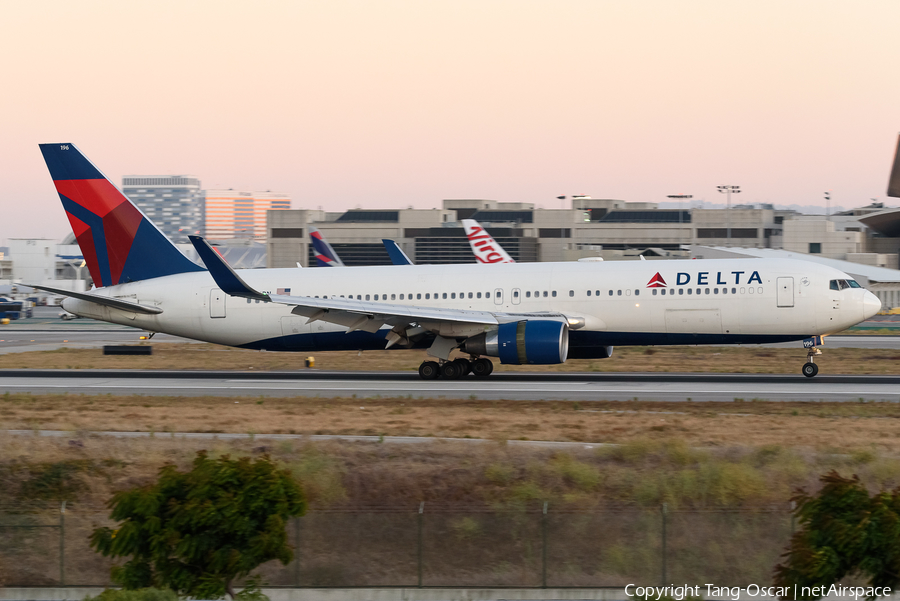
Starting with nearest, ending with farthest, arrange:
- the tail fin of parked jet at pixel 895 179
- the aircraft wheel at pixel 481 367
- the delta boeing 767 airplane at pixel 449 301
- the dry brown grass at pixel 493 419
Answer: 1. the dry brown grass at pixel 493 419
2. the delta boeing 767 airplane at pixel 449 301
3. the aircraft wheel at pixel 481 367
4. the tail fin of parked jet at pixel 895 179

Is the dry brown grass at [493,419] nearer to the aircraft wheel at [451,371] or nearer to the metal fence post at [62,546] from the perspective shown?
the aircraft wheel at [451,371]

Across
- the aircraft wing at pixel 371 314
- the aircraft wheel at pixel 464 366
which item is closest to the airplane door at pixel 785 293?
the aircraft wing at pixel 371 314

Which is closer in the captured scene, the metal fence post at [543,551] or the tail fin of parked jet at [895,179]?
the metal fence post at [543,551]

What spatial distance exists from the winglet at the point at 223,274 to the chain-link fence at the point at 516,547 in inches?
613

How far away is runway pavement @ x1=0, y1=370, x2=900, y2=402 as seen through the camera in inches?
1109

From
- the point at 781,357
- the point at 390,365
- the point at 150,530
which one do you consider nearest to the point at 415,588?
the point at 150,530

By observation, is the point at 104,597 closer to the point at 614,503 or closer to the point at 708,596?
the point at 708,596

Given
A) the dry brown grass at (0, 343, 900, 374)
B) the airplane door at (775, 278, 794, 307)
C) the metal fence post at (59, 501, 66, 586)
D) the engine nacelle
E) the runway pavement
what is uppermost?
the airplane door at (775, 278, 794, 307)

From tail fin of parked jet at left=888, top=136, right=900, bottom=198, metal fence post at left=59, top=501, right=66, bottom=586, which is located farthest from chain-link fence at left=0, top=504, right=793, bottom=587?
tail fin of parked jet at left=888, top=136, right=900, bottom=198

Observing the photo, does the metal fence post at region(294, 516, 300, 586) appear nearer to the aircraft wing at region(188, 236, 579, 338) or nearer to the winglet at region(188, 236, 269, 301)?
the winglet at region(188, 236, 269, 301)

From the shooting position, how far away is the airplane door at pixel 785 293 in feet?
101

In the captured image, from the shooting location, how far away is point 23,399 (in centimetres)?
2802

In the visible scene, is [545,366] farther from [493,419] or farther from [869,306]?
[493,419]

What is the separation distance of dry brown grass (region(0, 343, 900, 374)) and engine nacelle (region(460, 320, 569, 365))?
6.32 metres
